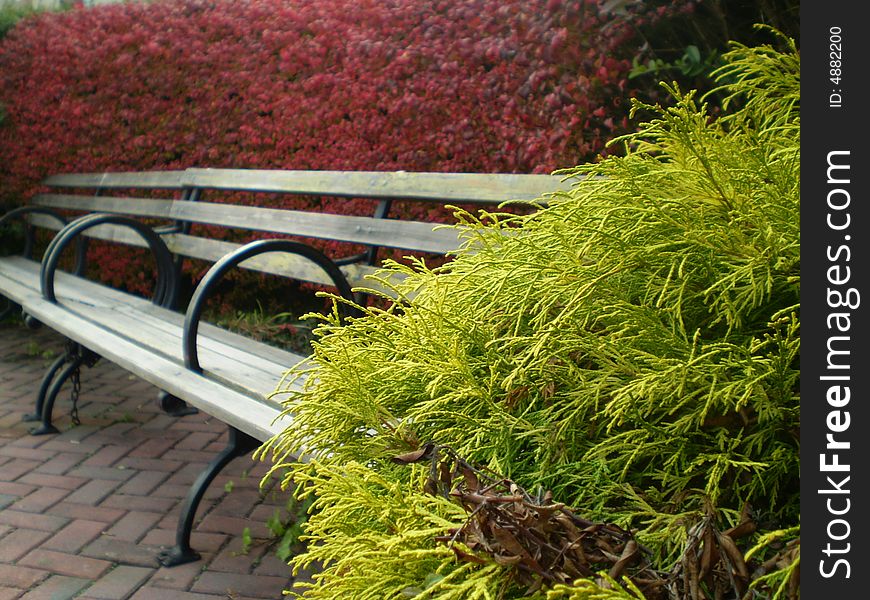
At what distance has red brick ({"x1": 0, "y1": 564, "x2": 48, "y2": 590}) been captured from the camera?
2.66m

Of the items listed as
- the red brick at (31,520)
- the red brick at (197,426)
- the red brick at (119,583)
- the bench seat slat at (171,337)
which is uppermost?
the bench seat slat at (171,337)

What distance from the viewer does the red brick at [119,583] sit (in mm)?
2594

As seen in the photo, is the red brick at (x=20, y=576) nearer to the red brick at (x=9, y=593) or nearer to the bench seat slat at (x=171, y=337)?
the red brick at (x=9, y=593)

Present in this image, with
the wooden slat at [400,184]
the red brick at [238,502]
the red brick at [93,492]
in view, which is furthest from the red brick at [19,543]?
the wooden slat at [400,184]

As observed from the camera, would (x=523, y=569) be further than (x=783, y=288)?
No

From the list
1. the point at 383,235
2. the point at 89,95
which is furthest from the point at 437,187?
the point at 89,95

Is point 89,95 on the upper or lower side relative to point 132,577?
upper

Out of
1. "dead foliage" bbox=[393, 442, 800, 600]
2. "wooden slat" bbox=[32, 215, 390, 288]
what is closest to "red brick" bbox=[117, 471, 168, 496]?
"wooden slat" bbox=[32, 215, 390, 288]

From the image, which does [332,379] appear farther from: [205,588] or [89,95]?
[89,95]

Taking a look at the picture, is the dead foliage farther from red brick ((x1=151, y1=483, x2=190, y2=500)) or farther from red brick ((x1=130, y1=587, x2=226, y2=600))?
red brick ((x1=151, y1=483, x2=190, y2=500))

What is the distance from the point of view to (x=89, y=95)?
260 inches

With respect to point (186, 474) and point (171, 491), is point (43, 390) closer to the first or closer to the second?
point (186, 474)

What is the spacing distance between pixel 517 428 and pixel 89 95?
20.4ft

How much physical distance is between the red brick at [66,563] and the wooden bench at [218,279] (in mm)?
210
